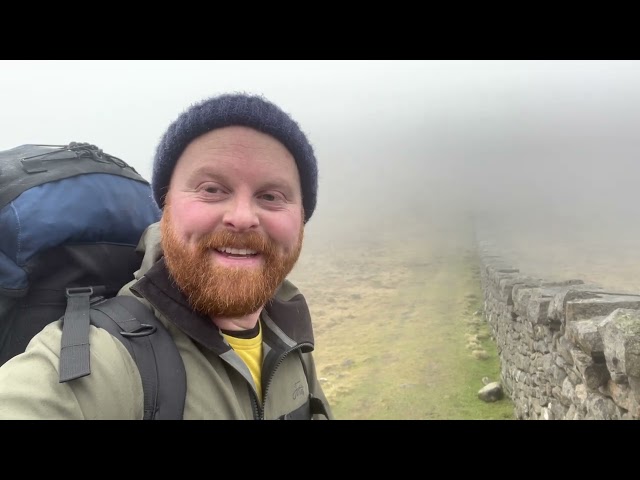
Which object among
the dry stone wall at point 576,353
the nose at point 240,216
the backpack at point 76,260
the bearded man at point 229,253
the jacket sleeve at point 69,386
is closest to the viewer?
the jacket sleeve at point 69,386

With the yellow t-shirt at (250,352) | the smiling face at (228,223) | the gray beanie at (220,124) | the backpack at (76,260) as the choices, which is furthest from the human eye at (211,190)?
the yellow t-shirt at (250,352)

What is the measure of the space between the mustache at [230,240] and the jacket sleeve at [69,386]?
628mm

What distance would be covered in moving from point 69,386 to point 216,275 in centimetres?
79

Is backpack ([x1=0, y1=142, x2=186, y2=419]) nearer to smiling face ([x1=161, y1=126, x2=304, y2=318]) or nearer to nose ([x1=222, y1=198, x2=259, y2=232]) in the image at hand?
smiling face ([x1=161, y1=126, x2=304, y2=318])

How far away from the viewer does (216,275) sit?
201cm

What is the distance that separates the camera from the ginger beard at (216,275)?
6.50ft

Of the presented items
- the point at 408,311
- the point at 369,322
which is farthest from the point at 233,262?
the point at 408,311

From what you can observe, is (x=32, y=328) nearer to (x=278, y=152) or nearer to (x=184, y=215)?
(x=184, y=215)

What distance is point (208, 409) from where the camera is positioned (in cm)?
168

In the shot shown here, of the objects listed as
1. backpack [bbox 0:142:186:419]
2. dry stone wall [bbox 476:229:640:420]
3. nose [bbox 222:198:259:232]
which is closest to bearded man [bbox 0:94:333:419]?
nose [bbox 222:198:259:232]

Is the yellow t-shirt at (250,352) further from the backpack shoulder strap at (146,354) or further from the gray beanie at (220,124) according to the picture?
the gray beanie at (220,124)

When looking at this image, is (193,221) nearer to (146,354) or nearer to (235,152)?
(235,152)

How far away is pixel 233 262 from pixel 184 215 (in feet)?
1.16

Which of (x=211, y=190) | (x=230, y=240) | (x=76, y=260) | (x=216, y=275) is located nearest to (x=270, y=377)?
(x=216, y=275)
